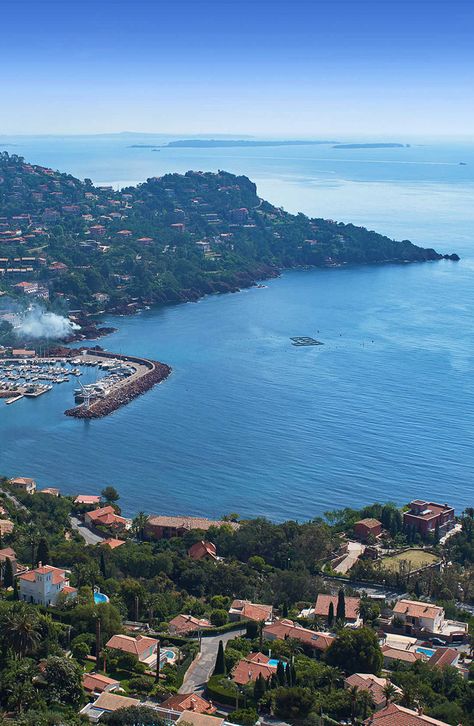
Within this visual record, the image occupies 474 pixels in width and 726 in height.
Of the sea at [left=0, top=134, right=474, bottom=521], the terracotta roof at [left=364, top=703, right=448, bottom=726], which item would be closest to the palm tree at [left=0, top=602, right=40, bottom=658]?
the terracotta roof at [left=364, top=703, right=448, bottom=726]

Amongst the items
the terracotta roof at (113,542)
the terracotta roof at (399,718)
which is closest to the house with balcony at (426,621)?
the terracotta roof at (399,718)

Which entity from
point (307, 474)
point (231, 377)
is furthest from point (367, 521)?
point (231, 377)

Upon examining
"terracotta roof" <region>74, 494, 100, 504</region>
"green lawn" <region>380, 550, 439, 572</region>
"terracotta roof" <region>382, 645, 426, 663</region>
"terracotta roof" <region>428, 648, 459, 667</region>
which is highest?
"terracotta roof" <region>428, 648, 459, 667</region>

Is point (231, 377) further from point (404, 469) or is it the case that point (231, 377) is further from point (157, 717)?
point (157, 717)

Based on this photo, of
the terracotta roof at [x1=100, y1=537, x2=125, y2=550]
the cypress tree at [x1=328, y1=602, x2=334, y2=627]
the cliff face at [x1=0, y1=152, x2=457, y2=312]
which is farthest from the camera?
the cliff face at [x1=0, y1=152, x2=457, y2=312]

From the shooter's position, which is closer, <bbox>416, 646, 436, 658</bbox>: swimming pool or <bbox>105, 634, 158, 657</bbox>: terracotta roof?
<bbox>105, 634, 158, 657</bbox>: terracotta roof

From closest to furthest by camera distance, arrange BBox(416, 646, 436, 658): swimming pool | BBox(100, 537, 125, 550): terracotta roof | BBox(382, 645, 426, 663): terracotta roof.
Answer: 1. BBox(382, 645, 426, 663): terracotta roof
2. BBox(416, 646, 436, 658): swimming pool
3. BBox(100, 537, 125, 550): terracotta roof

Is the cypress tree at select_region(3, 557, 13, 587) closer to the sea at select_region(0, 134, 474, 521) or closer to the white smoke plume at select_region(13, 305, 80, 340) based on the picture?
the sea at select_region(0, 134, 474, 521)

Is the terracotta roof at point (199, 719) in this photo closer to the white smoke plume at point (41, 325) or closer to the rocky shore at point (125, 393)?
the rocky shore at point (125, 393)
